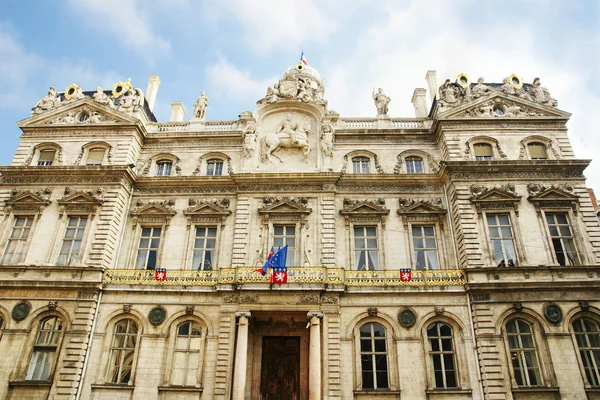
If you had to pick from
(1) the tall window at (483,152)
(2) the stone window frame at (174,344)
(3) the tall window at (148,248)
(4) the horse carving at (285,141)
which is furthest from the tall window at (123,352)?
(1) the tall window at (483,152)

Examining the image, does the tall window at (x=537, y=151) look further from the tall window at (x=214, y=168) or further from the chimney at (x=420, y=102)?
the tall window at (x=214, y=168)

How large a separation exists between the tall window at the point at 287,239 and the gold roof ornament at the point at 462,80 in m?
13.7

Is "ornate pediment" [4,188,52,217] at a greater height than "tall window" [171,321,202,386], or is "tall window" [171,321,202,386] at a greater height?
"ornate pediment" [4,188,52,217]

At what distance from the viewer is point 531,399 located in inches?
748

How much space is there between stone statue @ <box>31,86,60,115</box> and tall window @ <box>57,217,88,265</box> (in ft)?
26.6

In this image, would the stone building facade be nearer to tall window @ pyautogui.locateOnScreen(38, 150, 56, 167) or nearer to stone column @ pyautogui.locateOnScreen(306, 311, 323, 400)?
stone column @ pyautogui.locateOnScreen(306, 311, 323, 400)

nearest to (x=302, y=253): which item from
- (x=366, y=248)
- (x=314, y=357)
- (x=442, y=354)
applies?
(x=366, y=248)

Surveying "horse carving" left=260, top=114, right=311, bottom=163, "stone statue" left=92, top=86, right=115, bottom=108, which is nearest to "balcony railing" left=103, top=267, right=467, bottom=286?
"horse carving" left=260, top=114, right=311, bottom=163

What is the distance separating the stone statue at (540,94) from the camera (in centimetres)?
2601

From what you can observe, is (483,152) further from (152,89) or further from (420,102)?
(152,89)

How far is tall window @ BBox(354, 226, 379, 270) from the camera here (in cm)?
2294

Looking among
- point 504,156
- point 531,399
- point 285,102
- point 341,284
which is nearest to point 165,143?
point 285,102

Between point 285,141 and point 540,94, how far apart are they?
1535 centimetres

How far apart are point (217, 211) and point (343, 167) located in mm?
7544
